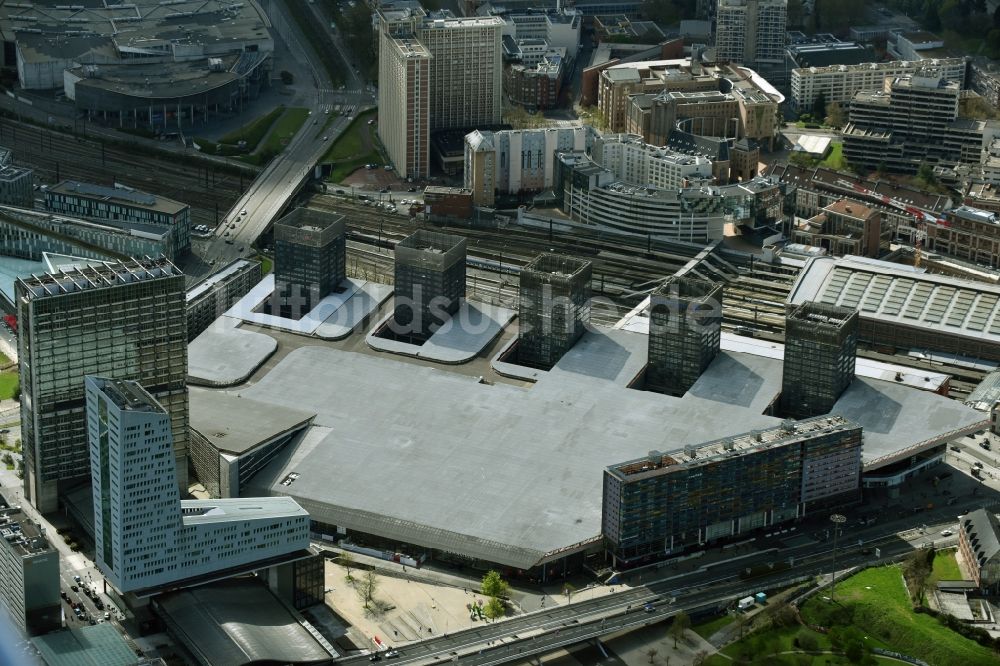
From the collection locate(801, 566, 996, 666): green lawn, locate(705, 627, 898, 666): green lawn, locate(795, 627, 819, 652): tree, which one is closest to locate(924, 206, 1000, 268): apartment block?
locate(801, 566, 996, 666): green lawn

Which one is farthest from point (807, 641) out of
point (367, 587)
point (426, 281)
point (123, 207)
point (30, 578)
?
point (123, 207)

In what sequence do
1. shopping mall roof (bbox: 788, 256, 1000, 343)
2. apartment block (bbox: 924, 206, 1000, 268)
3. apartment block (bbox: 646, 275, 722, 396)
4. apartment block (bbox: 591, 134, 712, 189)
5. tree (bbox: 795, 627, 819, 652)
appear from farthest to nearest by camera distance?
apartment block (bbox: 591, 134, 712, 189), apartment block (bbox: 924, 206, 1000, 268), shopping mall roof (bbox: 788, 256, 1000, 343), apartment block (bbox: 646, 275, 722, 396), tree (bbox: 795, 627, 819, 652)

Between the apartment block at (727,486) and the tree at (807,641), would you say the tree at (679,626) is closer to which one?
the tree at (807,641)

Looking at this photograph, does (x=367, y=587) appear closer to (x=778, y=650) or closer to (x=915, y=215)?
(x=778, y=650)

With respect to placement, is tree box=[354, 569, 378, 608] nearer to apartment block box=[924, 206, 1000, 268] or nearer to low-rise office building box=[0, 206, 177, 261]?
low-rise office building box=[0, 206, 177, 261]

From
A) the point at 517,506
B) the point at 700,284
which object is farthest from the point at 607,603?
the point at 700,284

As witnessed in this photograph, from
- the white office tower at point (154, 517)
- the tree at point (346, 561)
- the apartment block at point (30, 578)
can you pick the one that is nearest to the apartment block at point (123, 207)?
the tree at point (346, 561)
